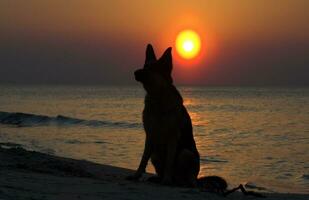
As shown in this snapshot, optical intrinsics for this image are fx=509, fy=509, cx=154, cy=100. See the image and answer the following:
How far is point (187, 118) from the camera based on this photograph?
7.45 m

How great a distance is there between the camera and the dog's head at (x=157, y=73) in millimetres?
7047

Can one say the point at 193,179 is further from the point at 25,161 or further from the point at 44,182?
the point at 25,161

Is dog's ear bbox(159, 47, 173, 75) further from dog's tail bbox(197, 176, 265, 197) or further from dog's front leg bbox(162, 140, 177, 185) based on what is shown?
dog's tail bbox(197, 176, 265, 197)

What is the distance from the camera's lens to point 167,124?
726 centimetres

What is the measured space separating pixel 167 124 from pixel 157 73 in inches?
29.6

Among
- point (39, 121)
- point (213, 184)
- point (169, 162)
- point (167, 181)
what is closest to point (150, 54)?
point (169, 162)

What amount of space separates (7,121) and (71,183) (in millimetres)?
31390

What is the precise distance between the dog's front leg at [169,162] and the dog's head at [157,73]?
0.86 meters

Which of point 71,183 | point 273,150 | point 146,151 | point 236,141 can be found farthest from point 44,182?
point 236,141

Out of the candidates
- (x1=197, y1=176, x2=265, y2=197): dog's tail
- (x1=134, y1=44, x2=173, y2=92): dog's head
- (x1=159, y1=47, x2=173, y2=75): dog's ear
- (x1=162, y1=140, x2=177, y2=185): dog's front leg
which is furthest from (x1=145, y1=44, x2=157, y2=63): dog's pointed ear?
(x1=197, y1=176, x2=265, y2=197): dog's tail

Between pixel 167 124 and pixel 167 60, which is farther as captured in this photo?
pixel 167 124

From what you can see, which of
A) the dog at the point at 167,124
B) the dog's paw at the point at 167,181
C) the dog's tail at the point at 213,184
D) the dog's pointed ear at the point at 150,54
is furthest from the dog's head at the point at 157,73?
the dog's tail at the point at 213,184

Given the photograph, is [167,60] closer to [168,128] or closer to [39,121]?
[168,128]

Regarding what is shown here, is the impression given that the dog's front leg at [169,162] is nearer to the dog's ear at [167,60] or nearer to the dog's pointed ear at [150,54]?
the dog's ear at [167,60]
